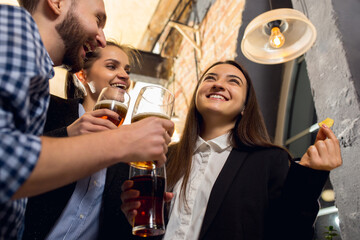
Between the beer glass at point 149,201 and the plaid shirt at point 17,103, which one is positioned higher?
the plaid shirt at point 17,103

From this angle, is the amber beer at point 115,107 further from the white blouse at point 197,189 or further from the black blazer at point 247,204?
the white blouse at point 197,189

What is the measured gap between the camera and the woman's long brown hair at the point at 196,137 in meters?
1.40

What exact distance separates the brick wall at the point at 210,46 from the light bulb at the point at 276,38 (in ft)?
2.62

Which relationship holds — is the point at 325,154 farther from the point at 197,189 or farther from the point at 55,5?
the point at 55,5

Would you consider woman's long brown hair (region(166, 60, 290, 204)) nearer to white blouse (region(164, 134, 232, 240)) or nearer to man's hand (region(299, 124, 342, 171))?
white blouse (region(164, 134, 232, 240))

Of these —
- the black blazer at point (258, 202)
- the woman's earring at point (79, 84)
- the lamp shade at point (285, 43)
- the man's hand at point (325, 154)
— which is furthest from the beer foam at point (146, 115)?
the lamp shade at point (285, 43)

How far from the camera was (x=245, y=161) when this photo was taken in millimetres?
1305

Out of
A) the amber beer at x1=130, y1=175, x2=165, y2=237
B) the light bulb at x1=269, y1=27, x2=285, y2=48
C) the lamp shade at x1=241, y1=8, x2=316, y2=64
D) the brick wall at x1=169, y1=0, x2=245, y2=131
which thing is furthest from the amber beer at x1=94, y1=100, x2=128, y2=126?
the brick wall at x1=169, y1=0, x2=245, y2=131

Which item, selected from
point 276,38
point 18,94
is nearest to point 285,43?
point 276,38

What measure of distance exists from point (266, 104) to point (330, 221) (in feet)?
3.98

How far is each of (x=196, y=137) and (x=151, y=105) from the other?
2.20 ft

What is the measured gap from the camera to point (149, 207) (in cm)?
98

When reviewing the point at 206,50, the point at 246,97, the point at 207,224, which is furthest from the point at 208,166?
the point at 206,50

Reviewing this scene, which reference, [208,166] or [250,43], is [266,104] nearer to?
[250,43]
